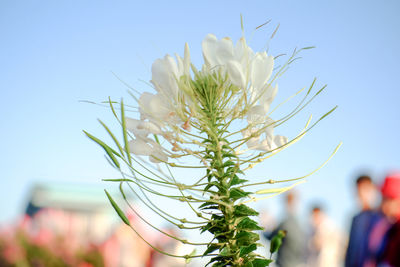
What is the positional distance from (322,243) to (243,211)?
4.64m

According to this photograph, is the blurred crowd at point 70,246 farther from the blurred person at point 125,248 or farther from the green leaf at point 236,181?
the green leaf at point 236,181

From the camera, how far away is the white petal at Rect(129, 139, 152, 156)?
30.6 inches

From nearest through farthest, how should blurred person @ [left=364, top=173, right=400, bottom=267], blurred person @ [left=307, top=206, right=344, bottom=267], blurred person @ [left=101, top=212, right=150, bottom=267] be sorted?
1. blurred person @ [left=364, top=173, right=400, bottom=267]
2. blurred person @ [left=101, top=212, right=150, bottom=267]
3. blurred person @ [left=307, top=206, right=344, bottom=267]

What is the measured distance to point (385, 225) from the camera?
2.76 meters

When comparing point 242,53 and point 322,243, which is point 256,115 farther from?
point 322,243

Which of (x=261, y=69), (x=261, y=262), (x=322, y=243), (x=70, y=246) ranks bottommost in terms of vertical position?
(x=70, y=246)

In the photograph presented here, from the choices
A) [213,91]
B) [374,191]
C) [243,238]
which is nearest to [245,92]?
[213,91]

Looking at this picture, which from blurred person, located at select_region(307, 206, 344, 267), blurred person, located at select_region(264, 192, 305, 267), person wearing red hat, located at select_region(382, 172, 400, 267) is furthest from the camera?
blurred person, located at select_region(307, 206, 344, 267)

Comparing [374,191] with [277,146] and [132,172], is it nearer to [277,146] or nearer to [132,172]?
[277,146]

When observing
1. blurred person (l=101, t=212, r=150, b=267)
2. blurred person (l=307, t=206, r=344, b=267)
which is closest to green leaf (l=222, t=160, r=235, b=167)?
blurred person (l=101, t=212, r=150, b=267)

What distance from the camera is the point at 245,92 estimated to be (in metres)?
0.79

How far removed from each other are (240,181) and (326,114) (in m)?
0.20

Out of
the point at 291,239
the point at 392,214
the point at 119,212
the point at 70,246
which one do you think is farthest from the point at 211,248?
the point at 291,239

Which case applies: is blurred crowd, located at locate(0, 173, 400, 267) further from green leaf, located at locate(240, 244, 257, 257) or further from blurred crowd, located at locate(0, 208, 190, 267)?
green leaf, located at locate(240, 244, 257, 257)
